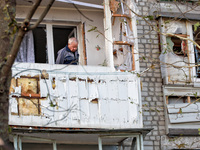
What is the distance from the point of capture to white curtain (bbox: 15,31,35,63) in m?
14.8

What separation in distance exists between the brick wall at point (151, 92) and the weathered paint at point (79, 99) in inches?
62.1

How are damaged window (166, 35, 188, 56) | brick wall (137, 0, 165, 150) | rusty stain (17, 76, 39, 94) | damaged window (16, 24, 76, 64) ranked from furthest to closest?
damaged window (166, 35, 188, 56) → brick wall (137, 0, 165, 150) → damaged window (16, 24, 76, 64) → rusty stain (17, 76, 39, 94)

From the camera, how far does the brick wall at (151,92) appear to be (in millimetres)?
15773

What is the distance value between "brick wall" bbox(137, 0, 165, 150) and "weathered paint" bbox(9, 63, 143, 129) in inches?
62.1

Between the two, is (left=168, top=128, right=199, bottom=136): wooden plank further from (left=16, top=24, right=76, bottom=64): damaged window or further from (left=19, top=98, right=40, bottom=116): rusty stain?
(left=19, top=98, right=40, bottom=116): rusty stain

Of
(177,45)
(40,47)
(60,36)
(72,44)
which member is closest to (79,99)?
(72,44)

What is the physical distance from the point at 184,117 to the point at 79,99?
11.8 feet

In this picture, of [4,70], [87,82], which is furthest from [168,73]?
A: [4,70]

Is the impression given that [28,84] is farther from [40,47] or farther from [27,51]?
[40,47]

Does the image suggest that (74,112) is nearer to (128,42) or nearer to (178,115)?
(128,42)

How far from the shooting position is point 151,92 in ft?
52.8

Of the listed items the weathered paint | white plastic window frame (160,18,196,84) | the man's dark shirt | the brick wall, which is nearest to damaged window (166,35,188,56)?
white plastic window frame (160,18,196,84)

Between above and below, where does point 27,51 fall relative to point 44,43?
below

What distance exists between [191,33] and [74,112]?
489 centimetres
